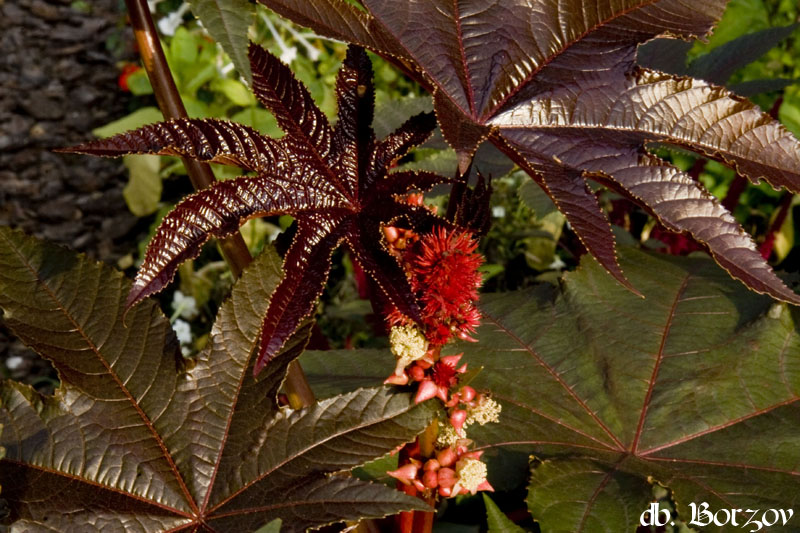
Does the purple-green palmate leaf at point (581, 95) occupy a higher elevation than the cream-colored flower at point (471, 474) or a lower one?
higher

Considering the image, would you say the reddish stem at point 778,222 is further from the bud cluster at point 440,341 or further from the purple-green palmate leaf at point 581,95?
the bud cluster at point 440,341

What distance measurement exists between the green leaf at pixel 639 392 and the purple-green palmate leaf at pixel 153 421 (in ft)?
0.68

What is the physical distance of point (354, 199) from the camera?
0.59 meters

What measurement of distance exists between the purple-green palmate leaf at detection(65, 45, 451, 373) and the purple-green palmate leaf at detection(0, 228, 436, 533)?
0.07 m

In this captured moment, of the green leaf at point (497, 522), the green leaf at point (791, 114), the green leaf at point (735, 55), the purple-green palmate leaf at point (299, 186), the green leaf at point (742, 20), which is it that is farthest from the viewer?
the green leaf at point (742, 20)

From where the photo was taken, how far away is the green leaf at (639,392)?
2.44 feet

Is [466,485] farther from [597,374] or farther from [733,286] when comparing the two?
[733,286]

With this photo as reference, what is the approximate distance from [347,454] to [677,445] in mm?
413

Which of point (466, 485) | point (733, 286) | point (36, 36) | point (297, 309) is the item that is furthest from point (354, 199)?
point (36, 36)

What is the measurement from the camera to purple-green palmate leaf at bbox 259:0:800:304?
565 millimetres

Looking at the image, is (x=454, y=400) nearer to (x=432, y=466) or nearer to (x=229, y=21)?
(x=432, y=466)

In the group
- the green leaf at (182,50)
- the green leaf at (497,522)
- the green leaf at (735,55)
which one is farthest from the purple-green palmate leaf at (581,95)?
the green leaf at (182,50)

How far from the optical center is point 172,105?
60 cm

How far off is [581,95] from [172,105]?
33 centimetres
